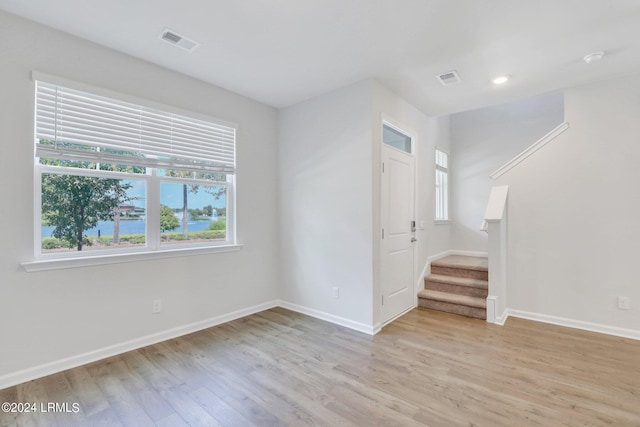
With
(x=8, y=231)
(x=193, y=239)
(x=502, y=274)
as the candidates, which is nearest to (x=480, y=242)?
(x=502, y=274)

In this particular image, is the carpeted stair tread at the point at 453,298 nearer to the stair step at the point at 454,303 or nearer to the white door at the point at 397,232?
the stair step at the point at 454,303

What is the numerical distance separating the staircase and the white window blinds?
3.18 meters

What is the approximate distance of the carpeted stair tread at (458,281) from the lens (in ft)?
12.6

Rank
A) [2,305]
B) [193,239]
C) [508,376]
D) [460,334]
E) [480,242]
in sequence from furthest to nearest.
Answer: [480,242] < [193,239] < [460,334] < [508,376] < [2,305]

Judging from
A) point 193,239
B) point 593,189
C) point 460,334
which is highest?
point 593,189

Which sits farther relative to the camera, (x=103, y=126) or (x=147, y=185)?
(x=147, y=185)

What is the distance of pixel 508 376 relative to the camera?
7.49 feet

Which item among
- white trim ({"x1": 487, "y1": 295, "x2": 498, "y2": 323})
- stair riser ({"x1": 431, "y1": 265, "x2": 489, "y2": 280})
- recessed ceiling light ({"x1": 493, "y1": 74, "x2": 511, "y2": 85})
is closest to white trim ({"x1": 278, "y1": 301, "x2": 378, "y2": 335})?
white trim ({"x1": 487, "y1": 295, "x2": 498, "y2": 323})

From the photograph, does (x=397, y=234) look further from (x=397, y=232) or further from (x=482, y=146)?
(x=482, y=146)

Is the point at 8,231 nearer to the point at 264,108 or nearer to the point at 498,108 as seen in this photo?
the point at 264,108

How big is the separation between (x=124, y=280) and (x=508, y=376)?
335 cm

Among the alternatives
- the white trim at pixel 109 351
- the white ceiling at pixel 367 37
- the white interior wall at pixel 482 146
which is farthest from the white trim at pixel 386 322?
the white ceiling at pixel 367 37

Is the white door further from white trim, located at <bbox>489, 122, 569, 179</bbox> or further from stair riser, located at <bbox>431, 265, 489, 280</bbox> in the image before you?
white trim, located at <bbox>489, 122, 569, 179</bbox>

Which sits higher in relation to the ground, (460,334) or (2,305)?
(2,305)
